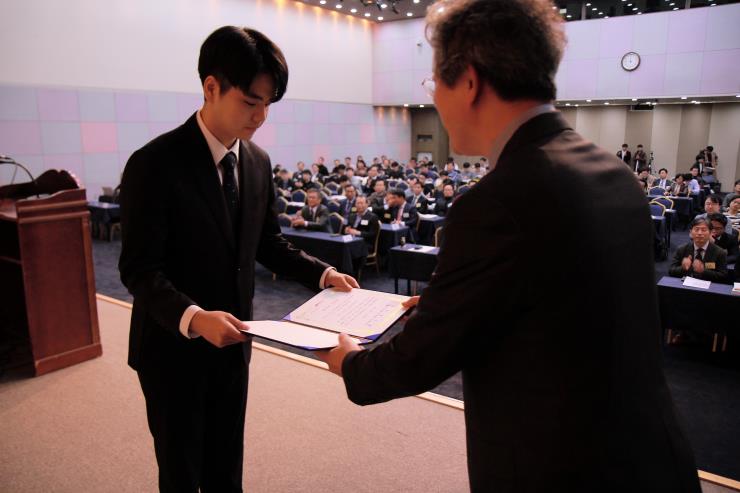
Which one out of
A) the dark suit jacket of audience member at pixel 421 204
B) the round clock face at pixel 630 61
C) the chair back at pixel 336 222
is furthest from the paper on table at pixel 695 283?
the round clock face at pixel 630 61

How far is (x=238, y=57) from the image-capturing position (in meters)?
1.45

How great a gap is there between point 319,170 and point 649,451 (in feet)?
50.1

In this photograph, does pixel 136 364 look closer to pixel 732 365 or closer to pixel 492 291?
pixel 492 291

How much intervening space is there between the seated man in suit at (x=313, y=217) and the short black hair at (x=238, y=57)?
6084mm

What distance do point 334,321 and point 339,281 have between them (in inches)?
11.4

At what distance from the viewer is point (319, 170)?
52.0 ft

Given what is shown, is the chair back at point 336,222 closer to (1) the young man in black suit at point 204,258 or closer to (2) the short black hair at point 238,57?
(1) the young man in black suit at point 204,258

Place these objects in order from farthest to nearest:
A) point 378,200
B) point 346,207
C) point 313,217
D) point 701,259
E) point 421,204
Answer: point 421,204, point 346,207, point 378,200, point 313,217, point 701,259

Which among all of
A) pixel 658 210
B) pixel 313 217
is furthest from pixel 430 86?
pixel 658 210

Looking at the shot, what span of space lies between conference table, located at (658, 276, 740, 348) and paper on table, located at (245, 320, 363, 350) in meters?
3.87

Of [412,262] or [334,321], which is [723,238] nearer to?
[412,262]

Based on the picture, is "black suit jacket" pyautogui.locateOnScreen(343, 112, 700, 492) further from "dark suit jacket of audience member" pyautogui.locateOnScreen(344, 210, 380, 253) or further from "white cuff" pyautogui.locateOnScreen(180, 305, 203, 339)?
"dark suit jacket of audience member" pyautogui.locateOnScreen(344, 210, 380, 253)

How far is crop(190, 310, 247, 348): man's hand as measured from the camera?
137 cm

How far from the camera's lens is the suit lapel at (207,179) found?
1.55 metres
